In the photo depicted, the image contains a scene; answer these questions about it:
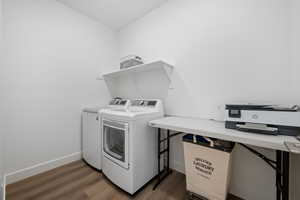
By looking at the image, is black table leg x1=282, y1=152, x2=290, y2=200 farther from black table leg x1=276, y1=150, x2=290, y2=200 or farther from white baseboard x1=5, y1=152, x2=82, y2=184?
white baseboard x1=5, y1=152, x2=82, y2=184

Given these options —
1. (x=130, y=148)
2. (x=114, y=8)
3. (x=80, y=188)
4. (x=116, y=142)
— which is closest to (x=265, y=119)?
(x=130, y=148)

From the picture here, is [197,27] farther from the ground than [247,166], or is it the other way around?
[197,27]

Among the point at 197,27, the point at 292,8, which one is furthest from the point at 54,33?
the point at 292,8

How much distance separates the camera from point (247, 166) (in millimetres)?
1277

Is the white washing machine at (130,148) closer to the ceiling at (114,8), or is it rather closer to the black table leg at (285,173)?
the black table leg at (285,173)

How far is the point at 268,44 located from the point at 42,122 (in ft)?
9.61

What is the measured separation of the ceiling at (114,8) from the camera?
1918mm

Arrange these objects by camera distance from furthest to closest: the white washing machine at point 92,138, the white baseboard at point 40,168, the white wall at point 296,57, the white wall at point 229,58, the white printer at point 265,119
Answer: the white washing machine at point 92,138
the white baseboard at point 40,168
the white wall at point 229,58
the white wall at point 296,57
the white printer at point 265,119

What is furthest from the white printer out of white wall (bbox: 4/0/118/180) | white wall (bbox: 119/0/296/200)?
white wall (bbox: 4/0/118/180)

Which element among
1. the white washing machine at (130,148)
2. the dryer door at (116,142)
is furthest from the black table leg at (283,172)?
the dryer door at (116,142)

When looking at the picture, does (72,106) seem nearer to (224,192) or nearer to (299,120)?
(224,192)

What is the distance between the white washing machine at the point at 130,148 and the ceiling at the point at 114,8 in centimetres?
164

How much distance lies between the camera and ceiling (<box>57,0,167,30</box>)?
192cm

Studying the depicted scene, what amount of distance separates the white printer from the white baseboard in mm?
2350
